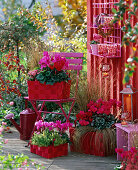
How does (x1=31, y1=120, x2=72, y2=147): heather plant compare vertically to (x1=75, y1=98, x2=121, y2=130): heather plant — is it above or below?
below

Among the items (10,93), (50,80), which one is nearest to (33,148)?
(50,80)

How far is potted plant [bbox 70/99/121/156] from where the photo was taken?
4414 mm

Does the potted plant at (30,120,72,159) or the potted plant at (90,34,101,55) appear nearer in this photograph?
the potted plant at (30,120,72,159)

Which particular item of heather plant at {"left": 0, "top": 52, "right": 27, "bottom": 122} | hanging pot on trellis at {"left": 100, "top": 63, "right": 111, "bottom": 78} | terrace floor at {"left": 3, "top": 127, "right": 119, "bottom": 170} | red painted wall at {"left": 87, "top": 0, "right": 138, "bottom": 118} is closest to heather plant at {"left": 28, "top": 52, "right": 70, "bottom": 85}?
hanging pot on trellis at {"left": 100, "top": 63, "right": 111, "bottom": 78}

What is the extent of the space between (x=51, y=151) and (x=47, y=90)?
73cm

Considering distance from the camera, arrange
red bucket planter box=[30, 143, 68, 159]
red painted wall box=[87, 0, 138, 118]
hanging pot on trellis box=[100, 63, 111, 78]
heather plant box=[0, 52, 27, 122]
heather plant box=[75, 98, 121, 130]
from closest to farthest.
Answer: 1. red bucket planter box=[30, 143, 68, 159]
2. heather plant box=[75, 98, 121, 130]
3. red painted wall box=[87, 0, 138, 118]
4. hanging pot on trellis box=[100, 63, 111, 78]
5. heather plant box=[0, 52, 27, 122]

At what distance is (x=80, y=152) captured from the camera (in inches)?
181

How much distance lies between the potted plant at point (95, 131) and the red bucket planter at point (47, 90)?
1.21 feet

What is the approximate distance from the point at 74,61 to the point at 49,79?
0.89 meters

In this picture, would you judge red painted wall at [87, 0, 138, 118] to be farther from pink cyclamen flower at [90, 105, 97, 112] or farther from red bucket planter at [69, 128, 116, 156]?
red bucket planter at [69, 128, 116, 156]

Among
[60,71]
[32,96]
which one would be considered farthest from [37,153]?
[60,71]

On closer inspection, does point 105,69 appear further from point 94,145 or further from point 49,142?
point 49,142

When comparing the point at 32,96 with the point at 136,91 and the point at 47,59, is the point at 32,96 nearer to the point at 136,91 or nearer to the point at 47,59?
the point at 47,59

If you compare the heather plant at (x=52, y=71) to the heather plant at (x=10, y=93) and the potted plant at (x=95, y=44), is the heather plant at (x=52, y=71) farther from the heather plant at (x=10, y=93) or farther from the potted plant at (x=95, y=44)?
the heather plant at (x=10, y=93)
